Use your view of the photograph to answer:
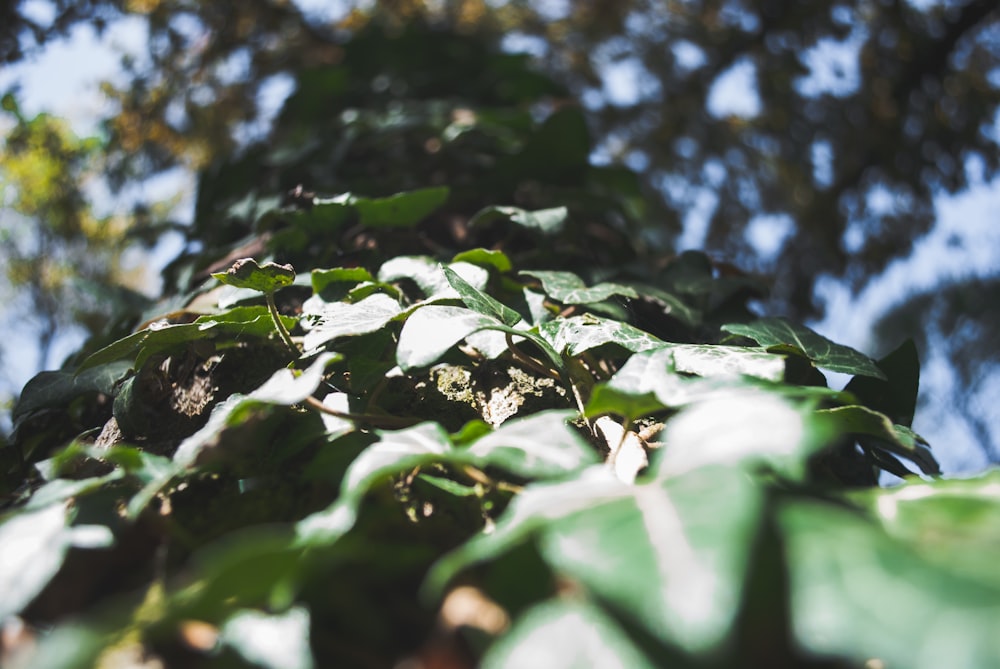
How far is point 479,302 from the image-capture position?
79 centimetres

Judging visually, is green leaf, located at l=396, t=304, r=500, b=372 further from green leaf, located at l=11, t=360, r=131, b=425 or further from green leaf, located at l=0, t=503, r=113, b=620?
green leaf, located at l=11, t=360, r=131, b=425

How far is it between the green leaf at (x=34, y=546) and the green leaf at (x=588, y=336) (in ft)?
1.67

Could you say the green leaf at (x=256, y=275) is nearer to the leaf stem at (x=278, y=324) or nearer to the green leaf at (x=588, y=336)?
the leaf stem at (x=278, y=324)

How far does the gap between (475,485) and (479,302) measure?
25 centimetres

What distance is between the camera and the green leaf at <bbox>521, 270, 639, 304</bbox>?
961 millimetres

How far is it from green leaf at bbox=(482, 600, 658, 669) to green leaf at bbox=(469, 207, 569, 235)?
33.3 inches

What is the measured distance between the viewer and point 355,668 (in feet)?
1.47

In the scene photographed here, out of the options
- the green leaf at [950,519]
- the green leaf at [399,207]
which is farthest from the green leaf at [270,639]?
the green leaf at [399,207]

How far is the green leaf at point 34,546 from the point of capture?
48 cm

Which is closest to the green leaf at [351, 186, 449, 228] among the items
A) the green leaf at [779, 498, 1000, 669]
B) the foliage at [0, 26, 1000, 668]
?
the foliage at [0, 26, 1000, 668]

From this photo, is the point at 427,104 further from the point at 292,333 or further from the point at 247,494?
the point at 247,494

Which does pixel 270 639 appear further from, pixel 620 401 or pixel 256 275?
pixel 256 275

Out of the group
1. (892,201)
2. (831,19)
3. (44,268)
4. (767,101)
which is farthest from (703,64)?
(44,268)

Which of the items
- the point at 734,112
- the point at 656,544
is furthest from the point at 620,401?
the point at 734,112
